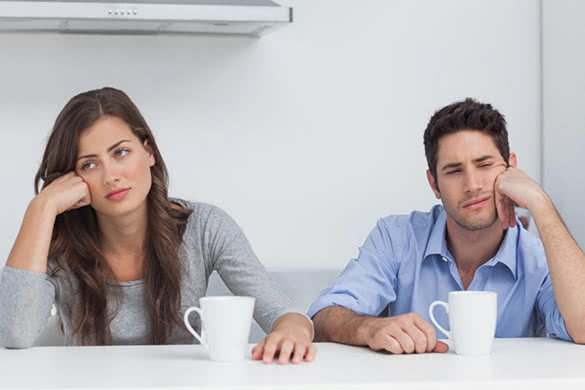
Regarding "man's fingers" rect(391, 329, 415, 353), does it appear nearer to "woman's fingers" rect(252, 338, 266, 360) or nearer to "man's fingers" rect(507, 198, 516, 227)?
"woman's fingers" rect(252, 338, 266, 360)

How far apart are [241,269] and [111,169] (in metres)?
0.33

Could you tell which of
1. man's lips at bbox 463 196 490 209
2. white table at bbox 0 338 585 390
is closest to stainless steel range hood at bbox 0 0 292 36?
man's lips at bbox 463 196 490 209

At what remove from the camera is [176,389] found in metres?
0.94

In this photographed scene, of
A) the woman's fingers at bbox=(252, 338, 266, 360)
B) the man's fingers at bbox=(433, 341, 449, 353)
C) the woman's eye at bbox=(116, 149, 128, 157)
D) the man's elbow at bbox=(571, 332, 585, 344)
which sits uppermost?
the woman's eye at bbox=(116, 149, 128, 157)

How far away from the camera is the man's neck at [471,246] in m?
1.67

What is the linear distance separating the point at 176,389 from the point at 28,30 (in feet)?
6.35

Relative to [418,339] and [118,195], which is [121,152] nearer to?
[118,195]

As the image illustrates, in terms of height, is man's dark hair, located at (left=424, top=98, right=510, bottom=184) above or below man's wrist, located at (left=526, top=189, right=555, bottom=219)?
above

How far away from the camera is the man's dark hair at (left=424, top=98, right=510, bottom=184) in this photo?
168cm

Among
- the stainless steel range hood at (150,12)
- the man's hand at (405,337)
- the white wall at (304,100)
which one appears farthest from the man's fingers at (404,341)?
the white wall at (304,100)

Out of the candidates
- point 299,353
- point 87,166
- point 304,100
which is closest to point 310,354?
point 299,353

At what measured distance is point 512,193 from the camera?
5.13 ft

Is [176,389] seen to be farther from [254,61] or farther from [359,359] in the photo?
[254,61]

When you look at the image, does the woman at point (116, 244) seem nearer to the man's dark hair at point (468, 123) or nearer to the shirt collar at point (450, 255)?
the shirt collar at point (450, 255)
